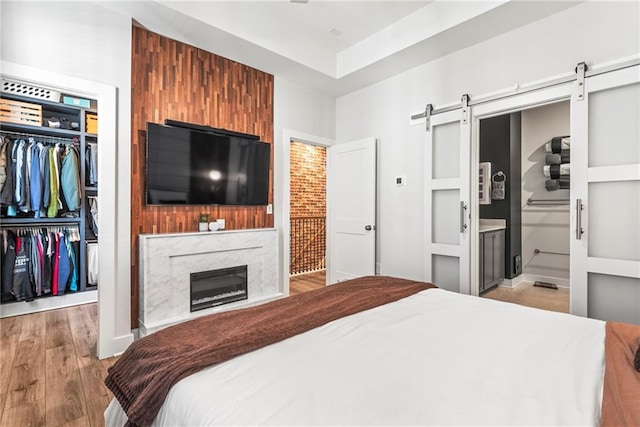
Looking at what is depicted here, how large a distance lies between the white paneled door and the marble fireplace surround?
120cm

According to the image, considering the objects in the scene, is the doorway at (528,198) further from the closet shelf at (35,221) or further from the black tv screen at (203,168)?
the closet shelf at (35,221)

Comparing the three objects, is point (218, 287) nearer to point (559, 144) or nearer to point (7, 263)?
point (7, 263)

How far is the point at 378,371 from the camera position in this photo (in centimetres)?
109

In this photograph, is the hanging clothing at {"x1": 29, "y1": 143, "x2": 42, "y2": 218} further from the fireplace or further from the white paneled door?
the white paneled door

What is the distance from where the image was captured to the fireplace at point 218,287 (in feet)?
10.4

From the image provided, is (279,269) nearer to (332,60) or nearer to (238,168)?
(238,168)

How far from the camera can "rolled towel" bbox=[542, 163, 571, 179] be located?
14.7 ft

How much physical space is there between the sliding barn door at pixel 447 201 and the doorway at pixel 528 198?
141 centimetres

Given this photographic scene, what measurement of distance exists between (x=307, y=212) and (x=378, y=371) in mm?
5321

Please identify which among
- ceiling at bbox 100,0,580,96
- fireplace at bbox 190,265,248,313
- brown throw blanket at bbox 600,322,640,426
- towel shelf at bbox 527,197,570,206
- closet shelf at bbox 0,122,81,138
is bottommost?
fireplace at bbox 190,265,248,313

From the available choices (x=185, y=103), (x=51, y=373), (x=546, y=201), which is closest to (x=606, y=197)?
(x=546, y=201)

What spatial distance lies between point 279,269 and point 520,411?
3.26m

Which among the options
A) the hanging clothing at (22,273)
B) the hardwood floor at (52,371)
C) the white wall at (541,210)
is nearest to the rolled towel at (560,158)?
the white wall at (541,210)

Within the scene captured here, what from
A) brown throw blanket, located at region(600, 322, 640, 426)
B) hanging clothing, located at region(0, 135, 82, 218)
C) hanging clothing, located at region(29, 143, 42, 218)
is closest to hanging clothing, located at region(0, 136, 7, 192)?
hanging clothing, located at region(0, 135, 82, 218)
